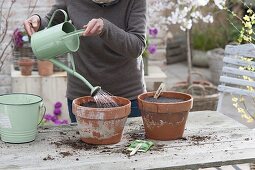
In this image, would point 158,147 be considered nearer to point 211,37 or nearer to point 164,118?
point 164,118

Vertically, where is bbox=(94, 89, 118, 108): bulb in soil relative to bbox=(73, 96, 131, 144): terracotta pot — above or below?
above

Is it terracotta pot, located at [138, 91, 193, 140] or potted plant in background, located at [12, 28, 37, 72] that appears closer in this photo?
terracotta pot, located at [138, 91, 193, 140]

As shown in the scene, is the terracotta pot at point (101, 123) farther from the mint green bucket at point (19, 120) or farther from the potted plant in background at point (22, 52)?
the potted plant in background at point (22, 52)

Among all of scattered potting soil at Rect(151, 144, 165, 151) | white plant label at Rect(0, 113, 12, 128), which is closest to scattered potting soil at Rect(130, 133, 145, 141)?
scattered potting soil at Rect(151, 144, 165, 151)

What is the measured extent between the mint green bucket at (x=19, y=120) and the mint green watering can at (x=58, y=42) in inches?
7.5

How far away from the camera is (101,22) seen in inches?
73.7

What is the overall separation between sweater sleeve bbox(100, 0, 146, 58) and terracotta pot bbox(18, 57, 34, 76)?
172 cm

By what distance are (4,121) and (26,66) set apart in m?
1.89

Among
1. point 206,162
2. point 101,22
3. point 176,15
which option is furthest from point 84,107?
point 176,15

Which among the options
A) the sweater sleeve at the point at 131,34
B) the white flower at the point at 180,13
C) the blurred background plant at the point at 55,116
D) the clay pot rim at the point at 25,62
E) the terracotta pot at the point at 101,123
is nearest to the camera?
the terracotta pot at the point at 101,123

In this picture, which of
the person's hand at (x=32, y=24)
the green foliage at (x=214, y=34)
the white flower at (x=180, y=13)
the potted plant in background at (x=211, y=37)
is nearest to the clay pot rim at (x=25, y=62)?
the white flower at (x=180, y=13)

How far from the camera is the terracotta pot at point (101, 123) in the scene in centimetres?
182

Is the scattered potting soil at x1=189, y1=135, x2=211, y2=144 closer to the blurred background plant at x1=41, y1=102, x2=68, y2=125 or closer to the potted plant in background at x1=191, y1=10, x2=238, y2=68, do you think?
the blurred background plant at x1=41, y1=102, x2=68, y2=125

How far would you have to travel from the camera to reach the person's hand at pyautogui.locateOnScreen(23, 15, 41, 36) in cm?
206
